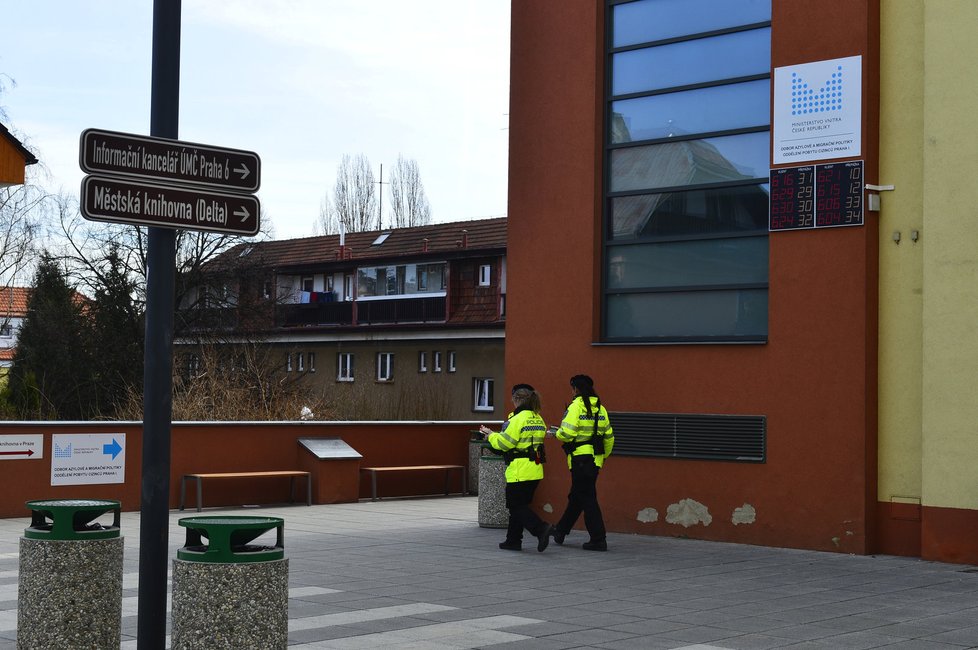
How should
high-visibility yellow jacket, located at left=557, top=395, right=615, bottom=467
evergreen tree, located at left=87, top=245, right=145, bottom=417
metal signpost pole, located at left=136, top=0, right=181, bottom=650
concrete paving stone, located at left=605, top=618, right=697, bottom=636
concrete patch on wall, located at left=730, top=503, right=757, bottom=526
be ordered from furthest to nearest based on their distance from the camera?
evergreen tree, located at left=87, top=245, right=145, bottom=417
concrete patch on wall, located at left=730, top=503, right=757, bottom=526
high-visibility yellow jacket, located at left=557, top=395, right=615, bottom=467
concrete paving stone, located at left=605, top=618, right=697, bottom=636
metal signpost pole, located at left=136, top=0, right=181, bottom=650

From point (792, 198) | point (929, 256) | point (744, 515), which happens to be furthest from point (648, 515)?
point (929, 256)

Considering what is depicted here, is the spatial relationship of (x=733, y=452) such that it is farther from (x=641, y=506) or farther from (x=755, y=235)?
(x=755, y=235)

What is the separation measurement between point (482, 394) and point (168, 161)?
38.5 meters

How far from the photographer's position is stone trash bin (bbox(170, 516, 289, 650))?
6.11 m

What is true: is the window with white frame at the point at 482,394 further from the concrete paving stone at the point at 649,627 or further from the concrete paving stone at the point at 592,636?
the concrete paving stone at the point at 592,636

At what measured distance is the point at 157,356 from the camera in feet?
21.0

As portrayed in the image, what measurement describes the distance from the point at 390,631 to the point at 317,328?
43474mm

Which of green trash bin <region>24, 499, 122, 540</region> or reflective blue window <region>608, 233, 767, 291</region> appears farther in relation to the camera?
reflective blue window <region>608, 233, 767, 291</region>

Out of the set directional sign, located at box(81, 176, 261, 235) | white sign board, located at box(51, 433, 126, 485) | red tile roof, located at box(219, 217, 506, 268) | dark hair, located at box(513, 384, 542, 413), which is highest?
red tile roof, located at box(219, 217, 506, 268)

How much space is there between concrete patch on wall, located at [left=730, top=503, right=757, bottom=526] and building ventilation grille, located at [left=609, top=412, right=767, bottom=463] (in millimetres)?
531

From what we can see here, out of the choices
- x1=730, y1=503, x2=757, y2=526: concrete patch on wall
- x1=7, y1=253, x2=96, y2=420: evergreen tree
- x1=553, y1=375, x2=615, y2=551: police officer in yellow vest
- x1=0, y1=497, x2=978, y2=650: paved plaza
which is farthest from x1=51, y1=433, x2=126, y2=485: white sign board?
x1=7, y1=253, x2=96, y2=420: evergreen tree

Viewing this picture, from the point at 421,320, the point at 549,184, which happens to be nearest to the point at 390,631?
the point at 549,184

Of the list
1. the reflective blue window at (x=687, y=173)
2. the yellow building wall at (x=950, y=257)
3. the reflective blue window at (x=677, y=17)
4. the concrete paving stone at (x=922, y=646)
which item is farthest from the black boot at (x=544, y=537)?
the reflective blue window at (x=677, y=17)

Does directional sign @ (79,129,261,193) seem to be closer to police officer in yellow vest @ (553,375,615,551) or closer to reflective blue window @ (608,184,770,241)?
police officer in yellow vest @ (553,375,615,551)
